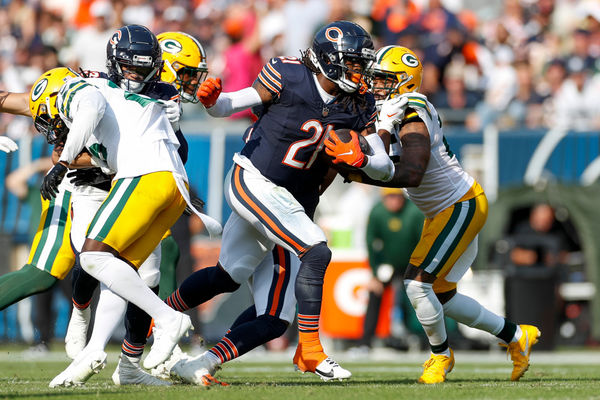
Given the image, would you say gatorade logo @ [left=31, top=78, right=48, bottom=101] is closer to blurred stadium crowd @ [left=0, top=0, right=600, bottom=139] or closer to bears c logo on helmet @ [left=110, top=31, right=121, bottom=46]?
bears c logo on helmet @ [left=110, top=31, right=121, bottom=46]

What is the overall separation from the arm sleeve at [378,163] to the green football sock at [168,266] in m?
1.92

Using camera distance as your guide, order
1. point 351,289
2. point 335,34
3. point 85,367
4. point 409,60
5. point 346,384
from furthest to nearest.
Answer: point 351,289
point 409,60
point 346,384
point 335,34
point 85,367

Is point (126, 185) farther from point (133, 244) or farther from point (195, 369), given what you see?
point (195, 369)

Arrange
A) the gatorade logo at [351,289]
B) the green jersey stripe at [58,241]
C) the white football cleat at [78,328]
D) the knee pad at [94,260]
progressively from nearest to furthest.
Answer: the knee pad at [94,260]
the green jersey stripe at [58,241]
the white football cleat at [78,328]
the gatorade logo at [351,289]

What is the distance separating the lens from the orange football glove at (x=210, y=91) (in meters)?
5.90

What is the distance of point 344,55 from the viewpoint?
608 cm

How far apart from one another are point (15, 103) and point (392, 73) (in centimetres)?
231

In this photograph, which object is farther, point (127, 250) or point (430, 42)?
point (430, 42)

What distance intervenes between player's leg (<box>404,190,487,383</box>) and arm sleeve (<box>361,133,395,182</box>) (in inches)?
25.6

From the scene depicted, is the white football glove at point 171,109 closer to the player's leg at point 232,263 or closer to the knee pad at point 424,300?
the player's leg at point 232,263

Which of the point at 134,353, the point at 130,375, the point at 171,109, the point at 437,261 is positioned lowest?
the point at 130,375

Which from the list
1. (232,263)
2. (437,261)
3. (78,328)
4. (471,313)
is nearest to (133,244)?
(232,263)

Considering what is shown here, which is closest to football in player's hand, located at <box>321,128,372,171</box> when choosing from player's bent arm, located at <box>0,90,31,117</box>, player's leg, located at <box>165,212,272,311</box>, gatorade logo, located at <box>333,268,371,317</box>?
player's leg, located at <box>165,212,272,311</box>

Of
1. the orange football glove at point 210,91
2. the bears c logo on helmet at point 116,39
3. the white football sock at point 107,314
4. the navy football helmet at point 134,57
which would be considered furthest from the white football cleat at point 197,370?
the bears c logo on helmet at point 116,39
